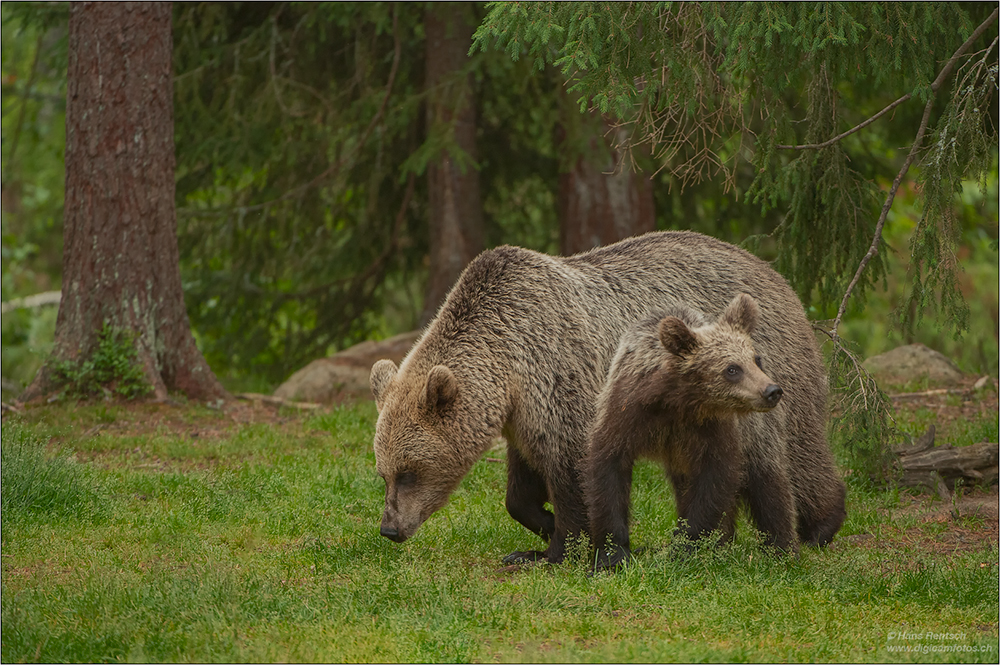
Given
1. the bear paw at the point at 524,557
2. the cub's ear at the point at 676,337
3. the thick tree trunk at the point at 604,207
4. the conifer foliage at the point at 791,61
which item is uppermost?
the conifer foliage at the point at 791,61

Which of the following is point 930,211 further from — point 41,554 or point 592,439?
point 41,554

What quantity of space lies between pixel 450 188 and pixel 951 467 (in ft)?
22.5

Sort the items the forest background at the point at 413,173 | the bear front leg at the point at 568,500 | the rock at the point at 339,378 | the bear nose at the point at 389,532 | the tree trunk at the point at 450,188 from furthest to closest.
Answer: the tree trunk at the point at 450,188, the rock at the point at 339,378, the forest background at the point at 413,173, the bear front leg at the point at 568,500, the bear nose at the point at 389,532

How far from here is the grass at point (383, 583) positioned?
4.63 meters

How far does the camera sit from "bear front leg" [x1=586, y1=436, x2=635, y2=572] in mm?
5906

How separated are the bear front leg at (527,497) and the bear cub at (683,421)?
27.3 inches

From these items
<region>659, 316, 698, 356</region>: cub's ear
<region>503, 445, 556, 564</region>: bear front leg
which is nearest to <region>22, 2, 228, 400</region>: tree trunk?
<region>503, 445, 556, 564</region>: bear front leg

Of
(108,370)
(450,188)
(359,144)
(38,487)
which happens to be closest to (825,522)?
(38,487)

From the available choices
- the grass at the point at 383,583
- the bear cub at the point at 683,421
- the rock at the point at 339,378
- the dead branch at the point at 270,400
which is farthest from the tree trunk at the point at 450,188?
the bear cub at the point at 683,421

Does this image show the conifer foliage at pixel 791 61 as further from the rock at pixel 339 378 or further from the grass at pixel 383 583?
the rock at pixel 339 378

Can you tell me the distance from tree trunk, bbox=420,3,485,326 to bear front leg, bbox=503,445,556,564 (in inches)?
223

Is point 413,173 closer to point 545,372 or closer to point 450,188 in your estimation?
point 450,188

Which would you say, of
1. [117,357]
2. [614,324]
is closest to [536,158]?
[117,357]

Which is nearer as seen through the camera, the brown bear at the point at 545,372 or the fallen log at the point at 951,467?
the brown bear at the point at 545,372
